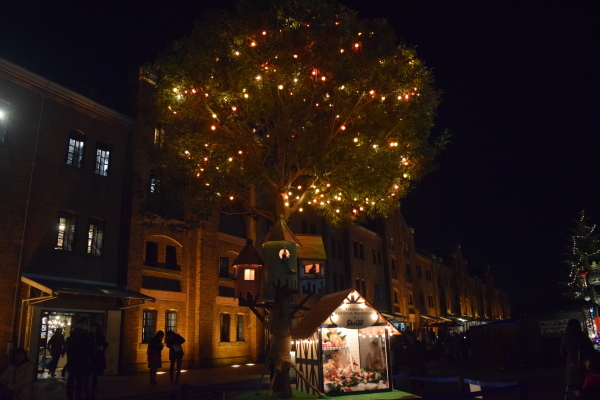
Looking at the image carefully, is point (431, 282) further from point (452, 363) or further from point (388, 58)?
point (388, 58)

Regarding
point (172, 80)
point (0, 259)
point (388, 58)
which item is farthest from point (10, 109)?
point (388, 58)

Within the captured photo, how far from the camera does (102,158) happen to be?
20688mm

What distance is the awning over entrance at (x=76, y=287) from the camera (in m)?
16.6

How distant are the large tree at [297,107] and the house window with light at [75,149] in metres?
5.96

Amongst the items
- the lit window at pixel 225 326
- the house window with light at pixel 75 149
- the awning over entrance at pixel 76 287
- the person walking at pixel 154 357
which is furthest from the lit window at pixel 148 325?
the house window with light at pixel 75 149

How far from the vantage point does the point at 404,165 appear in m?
15.2

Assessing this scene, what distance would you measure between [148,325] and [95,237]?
427cm

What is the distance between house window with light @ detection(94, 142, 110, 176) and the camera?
20.5 metres

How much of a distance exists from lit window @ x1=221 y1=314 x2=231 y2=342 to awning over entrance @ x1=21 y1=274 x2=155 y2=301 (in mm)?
5782

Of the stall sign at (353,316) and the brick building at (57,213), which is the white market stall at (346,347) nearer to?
the stall sign at (353,316)

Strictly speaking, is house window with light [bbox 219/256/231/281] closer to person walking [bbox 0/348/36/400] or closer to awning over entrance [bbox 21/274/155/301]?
awning over entrance [bbox 21/274/155/301]

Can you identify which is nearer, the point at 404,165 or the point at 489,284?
the point at 404,165

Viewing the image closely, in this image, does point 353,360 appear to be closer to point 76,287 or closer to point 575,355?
point 575,355

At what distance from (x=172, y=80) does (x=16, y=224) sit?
7.79 meters
